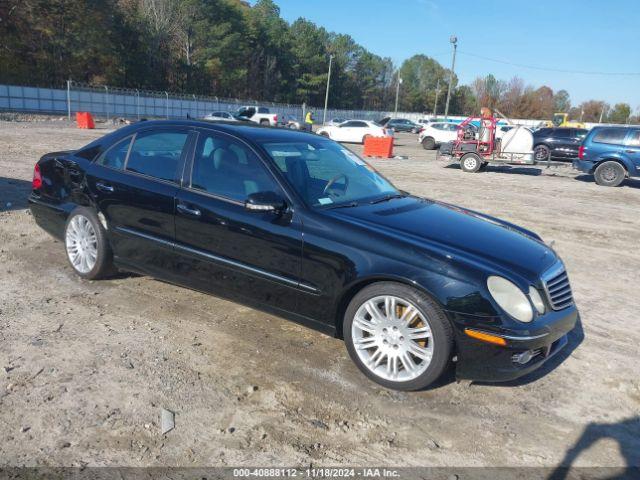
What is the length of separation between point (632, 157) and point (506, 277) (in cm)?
1434

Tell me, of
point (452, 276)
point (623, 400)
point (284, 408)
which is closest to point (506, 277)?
point (452, 276)

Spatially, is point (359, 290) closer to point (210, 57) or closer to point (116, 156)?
point (116, 156)

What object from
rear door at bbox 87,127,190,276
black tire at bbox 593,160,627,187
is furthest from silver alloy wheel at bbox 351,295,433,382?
black tire at bbox 593,160,627,187

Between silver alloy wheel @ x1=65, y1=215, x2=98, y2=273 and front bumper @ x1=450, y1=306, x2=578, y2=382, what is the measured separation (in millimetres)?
3446

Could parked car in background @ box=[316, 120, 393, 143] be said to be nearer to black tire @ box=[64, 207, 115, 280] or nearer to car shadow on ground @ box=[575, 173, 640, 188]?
car shadow on ground @ box=[575, 173, 640, 188]

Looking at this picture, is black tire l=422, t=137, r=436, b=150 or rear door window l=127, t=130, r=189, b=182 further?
black tire l=422, t=137, r=436, b=150

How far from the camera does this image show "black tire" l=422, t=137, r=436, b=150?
93.5 feet

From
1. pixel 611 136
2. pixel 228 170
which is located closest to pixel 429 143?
pixel 611 136

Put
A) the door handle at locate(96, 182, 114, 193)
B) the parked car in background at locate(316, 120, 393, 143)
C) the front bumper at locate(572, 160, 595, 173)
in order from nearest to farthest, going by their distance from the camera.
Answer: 1. the door handle at locate(96, 182, 114, 193)
2. the front bumper at locate(572, 160, 595, 173)
3. the parked car in background at locate(316, 120, 393, 143)

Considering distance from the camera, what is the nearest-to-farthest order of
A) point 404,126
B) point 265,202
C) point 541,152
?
point 265,202
point 541,152
point 404,126

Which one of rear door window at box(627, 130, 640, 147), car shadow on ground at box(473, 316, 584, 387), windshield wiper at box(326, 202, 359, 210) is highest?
rear door window at box(627, 130, 640, 147)

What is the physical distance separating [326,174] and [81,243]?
2531mm

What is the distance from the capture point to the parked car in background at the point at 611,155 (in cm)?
1490

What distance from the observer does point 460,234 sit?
3.69m
